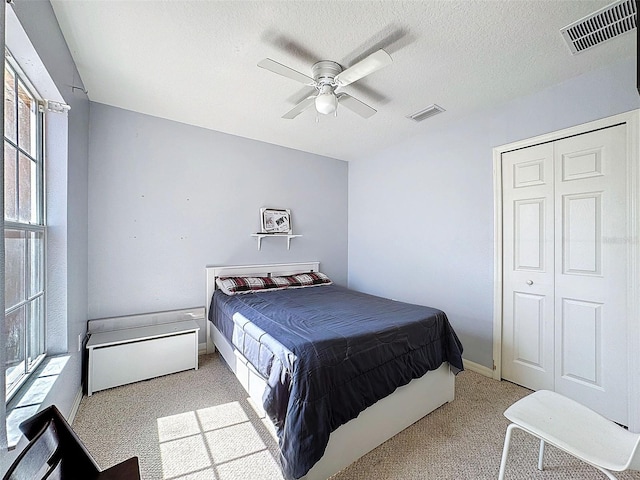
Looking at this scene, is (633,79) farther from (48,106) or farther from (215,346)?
(215,346)

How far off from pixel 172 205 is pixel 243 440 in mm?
2342

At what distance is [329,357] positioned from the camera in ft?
5.04

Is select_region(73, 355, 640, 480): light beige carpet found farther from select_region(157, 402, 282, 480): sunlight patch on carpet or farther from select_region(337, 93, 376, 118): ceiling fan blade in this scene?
select_region(337, 93, 376, 118): ceiling fan blade

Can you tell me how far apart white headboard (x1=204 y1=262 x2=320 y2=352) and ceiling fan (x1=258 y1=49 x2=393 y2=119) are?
196cm

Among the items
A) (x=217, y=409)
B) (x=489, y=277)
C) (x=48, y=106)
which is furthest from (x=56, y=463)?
(x=489, y=277)

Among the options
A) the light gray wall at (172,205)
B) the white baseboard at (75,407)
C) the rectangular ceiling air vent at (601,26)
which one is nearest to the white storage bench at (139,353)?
the white baseboard at (75,407)

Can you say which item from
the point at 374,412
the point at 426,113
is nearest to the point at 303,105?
the point at 426,113

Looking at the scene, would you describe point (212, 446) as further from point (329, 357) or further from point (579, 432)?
point (579, 432)

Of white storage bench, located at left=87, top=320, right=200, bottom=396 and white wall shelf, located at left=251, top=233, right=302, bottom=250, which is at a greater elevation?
white wall shelf, located at left=251, top=233, right=302, bottom=250

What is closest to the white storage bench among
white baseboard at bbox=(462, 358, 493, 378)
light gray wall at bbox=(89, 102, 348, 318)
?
light gray wall at bbox=(89, 102, 348, 318)

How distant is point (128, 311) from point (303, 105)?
8.47 feet

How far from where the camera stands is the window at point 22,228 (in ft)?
4.58

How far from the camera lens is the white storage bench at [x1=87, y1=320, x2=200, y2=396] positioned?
2309 mm

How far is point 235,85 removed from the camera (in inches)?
91.0
